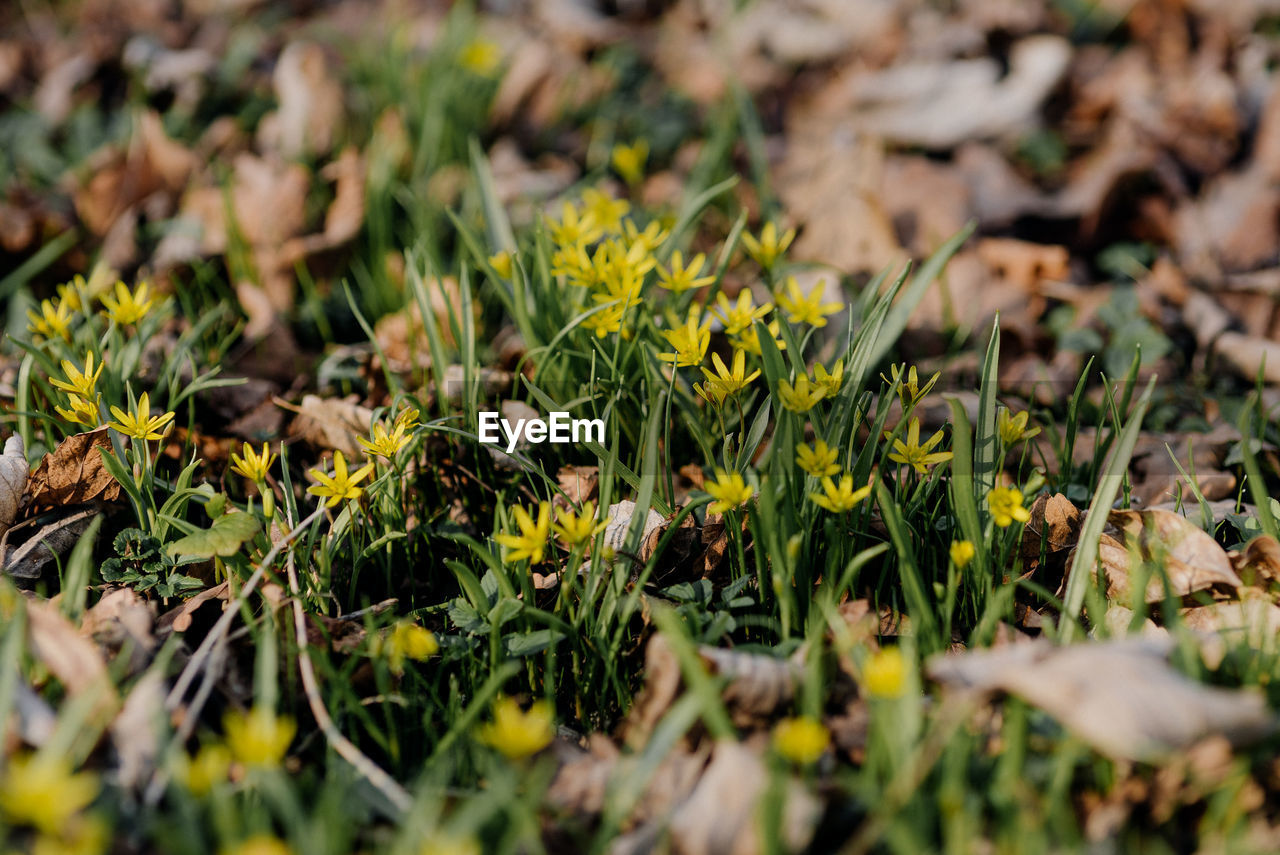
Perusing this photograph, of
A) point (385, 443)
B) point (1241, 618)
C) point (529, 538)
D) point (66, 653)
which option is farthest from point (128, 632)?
point (1241, 618)

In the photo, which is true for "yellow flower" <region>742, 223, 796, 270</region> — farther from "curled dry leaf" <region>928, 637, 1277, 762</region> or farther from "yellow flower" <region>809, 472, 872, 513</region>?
"curled dry leaf" <region>928, 637, 1277, 762</region>

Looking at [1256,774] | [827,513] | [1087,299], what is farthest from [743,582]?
[1087,299]

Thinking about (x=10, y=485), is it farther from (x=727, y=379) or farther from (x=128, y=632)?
(x=727, y=379)

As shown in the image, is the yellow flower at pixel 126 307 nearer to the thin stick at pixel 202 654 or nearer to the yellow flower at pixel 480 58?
the thin stick at pixel 202 654

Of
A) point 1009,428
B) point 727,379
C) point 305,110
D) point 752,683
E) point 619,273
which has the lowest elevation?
point 752,683

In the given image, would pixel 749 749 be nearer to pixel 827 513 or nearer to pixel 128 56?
pixel 827 513

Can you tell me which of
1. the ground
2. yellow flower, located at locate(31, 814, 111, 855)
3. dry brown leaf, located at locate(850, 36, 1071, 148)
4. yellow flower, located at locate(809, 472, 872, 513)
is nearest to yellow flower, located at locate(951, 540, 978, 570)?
the ground
